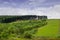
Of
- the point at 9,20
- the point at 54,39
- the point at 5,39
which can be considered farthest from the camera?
the point at 9,20

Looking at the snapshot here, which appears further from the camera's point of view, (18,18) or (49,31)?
(18,18)

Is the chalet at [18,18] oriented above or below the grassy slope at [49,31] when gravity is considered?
above

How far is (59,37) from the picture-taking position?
497 inches

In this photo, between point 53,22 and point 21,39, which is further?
point 53,22

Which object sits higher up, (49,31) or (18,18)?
(18,18)

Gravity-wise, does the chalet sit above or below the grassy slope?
above

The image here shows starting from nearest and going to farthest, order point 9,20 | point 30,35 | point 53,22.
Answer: point 30,35, point 53,22, point 9,20

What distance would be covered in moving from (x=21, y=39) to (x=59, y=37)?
3010mm

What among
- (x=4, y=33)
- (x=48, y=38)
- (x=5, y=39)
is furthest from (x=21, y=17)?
(x=48, y=38)

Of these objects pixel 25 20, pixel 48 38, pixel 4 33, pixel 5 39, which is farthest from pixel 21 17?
pixel 48 38

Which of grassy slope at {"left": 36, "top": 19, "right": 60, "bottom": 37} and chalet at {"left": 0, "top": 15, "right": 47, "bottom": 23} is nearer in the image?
grassy slope at {"left": 36, "top": 19, "right": 60, "bottom": 37}

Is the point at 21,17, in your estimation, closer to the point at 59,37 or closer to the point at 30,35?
the point at 30,35

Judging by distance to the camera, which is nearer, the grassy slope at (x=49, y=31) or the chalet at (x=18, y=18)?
the grassy slope at (x=49, y=31)

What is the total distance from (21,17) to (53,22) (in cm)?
533
